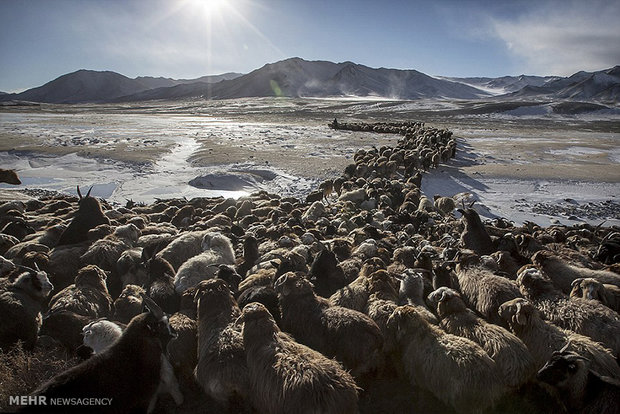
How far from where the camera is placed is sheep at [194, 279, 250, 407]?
3475 millimetres

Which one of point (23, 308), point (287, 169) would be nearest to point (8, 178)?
point (287, 169)

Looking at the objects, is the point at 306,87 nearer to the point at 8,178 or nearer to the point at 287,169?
the point at 287,169

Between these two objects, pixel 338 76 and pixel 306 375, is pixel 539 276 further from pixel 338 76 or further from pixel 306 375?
pixel 338 76

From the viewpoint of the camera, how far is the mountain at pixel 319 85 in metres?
156

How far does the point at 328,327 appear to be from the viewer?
4090 millimetres

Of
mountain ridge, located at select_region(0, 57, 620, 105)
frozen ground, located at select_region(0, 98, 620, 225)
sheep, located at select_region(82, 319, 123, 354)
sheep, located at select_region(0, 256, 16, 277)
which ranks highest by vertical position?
mountain ridge, located at select_region(0, 57, 620, 105)

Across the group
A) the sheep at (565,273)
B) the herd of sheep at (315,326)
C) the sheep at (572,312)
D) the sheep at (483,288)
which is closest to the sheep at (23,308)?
the herd of sheep at (315,326)

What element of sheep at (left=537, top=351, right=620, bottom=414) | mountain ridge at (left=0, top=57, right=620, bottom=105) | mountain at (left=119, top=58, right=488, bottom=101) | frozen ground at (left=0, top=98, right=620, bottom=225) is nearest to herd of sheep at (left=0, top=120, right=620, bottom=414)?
sheep at (left=537, top=351, right=620, bottom=414)

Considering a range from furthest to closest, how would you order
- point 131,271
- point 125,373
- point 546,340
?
1. point 131,271
2. point 546,340
3. point 125,373

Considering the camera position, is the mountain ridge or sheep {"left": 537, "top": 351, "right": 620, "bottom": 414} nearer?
sheep {"left": 537, "top": 351, "right": 620, "bottom": 414}

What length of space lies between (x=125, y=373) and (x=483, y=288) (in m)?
4.33

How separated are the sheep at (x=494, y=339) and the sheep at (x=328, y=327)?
0.96 m

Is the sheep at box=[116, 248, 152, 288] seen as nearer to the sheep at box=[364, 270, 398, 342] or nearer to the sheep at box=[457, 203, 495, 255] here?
the sheep at box=[364, 270, 398, 342]

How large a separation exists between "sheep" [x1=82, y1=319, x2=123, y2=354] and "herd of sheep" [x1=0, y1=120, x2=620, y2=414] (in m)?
0.01
